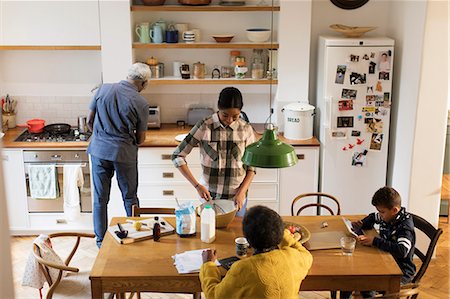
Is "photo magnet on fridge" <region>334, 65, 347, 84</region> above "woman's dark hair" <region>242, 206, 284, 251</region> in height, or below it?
above

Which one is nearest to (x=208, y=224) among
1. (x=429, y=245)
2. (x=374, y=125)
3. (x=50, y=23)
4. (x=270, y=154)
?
(x=270, y=154)

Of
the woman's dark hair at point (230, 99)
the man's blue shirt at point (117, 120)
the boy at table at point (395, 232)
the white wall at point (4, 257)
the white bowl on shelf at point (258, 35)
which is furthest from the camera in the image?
the white bowl on shelf at point (258, 35)

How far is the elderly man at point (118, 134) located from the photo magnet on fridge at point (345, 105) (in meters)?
1.77

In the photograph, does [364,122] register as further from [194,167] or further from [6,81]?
[6,81]

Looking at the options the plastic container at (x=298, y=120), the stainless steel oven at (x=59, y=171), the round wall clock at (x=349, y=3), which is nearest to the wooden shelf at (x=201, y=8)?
the round wall clock at (x=349, y=3)

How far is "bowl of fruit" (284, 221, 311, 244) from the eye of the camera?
3.24m

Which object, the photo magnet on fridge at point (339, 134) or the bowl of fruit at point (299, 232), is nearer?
the bowl of fruit at point (299, 232)

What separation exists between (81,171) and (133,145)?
0.74m

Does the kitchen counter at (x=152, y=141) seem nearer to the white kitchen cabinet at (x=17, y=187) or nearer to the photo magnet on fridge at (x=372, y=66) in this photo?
the white kitchen cabinet at (x=17, y=187)

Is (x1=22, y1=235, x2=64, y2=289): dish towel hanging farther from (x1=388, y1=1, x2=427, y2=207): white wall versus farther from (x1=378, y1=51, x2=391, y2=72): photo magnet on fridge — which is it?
(x1=378, y1=51, x2=391, y2=72): photo magnet on fridge

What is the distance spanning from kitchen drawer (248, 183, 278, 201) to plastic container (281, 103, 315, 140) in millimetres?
503

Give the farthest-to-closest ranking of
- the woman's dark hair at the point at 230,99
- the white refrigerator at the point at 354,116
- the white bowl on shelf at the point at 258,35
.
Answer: the white bowl on shelf at the point at 258,35 < the white refrigerator at the point at 354,116 < the woman's dark hair at the point at 230,99

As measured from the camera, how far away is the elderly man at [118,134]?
177 inches

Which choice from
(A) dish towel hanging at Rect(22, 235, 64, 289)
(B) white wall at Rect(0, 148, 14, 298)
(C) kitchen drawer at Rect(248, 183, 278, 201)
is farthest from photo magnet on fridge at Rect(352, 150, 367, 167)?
(B) white wall at Rect(0, 148, 14, 298)
